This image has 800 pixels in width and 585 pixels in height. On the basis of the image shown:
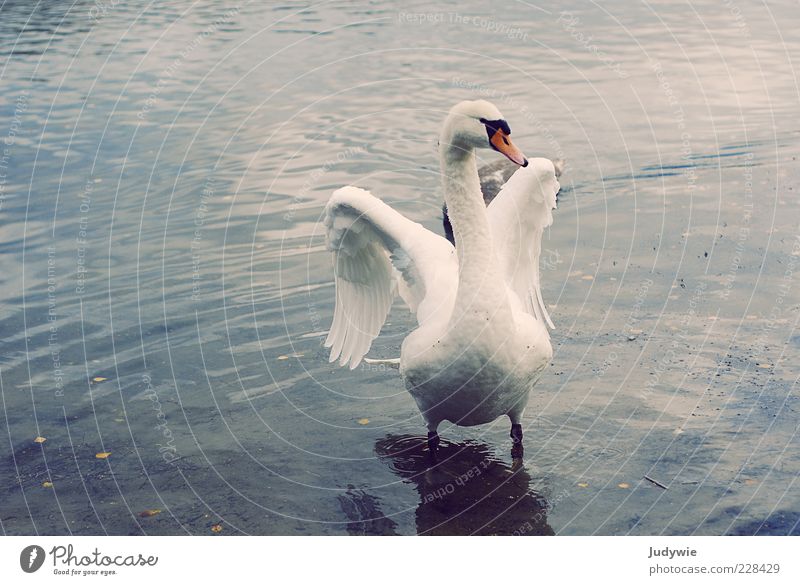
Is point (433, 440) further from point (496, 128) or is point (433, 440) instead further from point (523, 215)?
point (496, 128)

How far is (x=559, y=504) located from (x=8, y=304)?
25.2 feet

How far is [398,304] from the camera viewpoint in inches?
483

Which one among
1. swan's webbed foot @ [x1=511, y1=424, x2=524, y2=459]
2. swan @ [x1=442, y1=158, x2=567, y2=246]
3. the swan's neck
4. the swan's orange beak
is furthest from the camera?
swan @ [x1=442, y1=158, x2=567, y2=246]

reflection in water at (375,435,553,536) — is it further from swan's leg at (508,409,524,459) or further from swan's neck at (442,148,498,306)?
swan's neck at (442,148,498,306)

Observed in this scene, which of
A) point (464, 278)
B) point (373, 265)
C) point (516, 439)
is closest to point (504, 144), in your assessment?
point (464, 278)

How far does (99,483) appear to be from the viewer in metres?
8.99

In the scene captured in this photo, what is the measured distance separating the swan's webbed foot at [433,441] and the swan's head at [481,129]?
2.49m

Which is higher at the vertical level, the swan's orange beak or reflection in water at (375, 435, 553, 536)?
the swan's orange beak

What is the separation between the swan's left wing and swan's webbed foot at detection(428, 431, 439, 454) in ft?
4.94

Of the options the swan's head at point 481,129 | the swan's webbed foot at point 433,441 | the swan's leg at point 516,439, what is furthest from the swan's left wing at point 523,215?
the swan's webbed foot at point 433,441

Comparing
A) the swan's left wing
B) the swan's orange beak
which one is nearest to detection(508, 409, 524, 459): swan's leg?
the swan's left wing

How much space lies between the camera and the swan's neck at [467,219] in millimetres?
8016

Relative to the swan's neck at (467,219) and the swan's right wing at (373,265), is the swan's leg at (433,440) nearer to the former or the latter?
the swan's right wing at (373,265)

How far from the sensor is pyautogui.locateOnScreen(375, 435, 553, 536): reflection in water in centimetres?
809
